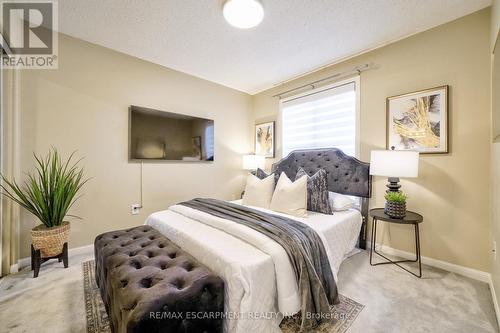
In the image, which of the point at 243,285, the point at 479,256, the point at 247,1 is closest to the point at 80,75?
the point at 247,1

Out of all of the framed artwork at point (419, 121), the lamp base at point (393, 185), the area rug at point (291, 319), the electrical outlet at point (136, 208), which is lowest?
the area rug at point (291, 319)

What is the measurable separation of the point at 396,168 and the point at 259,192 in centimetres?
151

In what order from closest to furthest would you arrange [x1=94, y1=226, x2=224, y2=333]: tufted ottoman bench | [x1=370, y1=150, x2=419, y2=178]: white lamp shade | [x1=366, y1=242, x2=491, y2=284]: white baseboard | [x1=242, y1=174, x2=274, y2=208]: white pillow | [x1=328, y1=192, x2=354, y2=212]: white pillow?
[x1=94, y1=226, x2=224, y2=333]: tufted ottoman bench
[x1=366, y1=242, x2=491, y2=284]: white baseboard
[x1=370, y1=150, x2=419, y2=178]: white lamp shade
[x1=328, y1=192, x2=354, y2=212]: white pillow
[x1=242, y1=174, x2=274, y2=208]: white pillow

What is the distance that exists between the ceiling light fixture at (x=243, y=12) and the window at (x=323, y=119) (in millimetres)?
1595

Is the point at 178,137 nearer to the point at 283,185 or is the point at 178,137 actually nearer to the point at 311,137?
the point at 283,185

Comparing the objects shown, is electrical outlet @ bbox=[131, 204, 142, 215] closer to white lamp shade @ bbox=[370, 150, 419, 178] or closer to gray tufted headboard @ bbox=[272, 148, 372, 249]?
gray tufted headboard @ bbox=[272, 148, 372, 249]

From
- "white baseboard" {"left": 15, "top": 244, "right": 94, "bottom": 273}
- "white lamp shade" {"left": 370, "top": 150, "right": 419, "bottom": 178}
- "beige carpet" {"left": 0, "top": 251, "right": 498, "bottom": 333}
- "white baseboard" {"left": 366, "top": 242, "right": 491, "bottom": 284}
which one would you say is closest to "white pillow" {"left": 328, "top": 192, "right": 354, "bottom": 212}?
"white lamp shade" {"left": 370, "top": 150, "right": 419, "bottom": 178}

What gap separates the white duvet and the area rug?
155 millimetres

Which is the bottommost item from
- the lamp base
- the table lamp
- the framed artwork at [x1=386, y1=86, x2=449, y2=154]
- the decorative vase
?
the decorative vase

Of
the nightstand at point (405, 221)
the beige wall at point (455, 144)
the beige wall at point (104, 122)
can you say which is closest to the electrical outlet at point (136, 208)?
the beige wall at point (104, 122)

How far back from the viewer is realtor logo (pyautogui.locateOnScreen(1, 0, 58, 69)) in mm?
1997

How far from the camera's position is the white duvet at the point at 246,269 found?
121cm

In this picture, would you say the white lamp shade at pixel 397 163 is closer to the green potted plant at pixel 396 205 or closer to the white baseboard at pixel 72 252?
the green potted plant at pixel 396 205

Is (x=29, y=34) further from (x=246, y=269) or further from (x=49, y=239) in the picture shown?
(x=246, y=269)
